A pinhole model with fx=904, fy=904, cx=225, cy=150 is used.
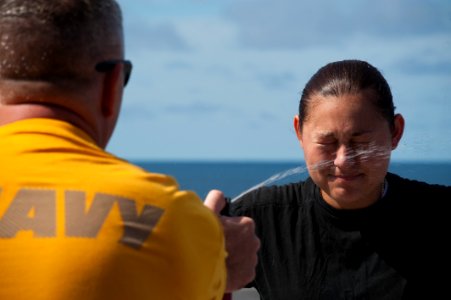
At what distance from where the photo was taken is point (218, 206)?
2602 mm

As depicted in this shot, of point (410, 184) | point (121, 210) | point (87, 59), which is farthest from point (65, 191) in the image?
point (410, 184)

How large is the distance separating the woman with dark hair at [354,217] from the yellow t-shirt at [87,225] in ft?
5.97

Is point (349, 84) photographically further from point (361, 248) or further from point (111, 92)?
point (111, 92)

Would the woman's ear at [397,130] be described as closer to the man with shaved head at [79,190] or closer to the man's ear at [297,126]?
the man's ear at [297,126]

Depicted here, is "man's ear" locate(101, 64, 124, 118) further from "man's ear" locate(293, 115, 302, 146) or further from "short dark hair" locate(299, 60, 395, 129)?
"man's ear" locate(293, 115, 302, 146)

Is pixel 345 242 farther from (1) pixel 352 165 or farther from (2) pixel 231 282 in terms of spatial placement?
(2) pixel 231 282

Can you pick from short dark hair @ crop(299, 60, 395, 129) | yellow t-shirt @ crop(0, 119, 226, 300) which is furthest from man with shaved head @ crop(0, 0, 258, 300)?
short dark hair @ crop(299, 60, 395, 129)

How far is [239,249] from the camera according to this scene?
2492mm

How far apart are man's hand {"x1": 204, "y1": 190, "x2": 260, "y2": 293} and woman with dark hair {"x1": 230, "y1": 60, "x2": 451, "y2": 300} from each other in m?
1.45

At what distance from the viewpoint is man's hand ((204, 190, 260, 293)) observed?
2.48m

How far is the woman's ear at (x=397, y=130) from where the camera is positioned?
410 cm

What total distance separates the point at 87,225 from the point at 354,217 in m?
2.14

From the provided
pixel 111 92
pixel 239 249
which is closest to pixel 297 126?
pixel 239 249

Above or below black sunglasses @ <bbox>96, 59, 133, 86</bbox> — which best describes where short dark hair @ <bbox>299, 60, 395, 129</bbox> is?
below
